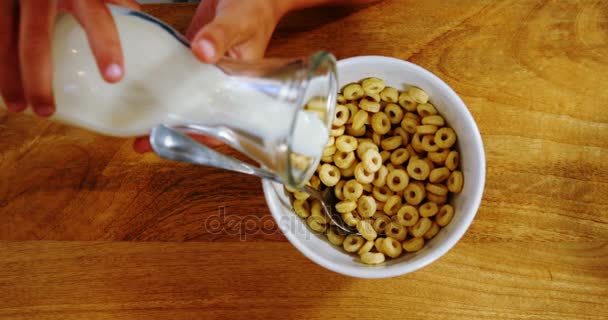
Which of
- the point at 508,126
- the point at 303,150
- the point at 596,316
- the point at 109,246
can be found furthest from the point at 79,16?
the point at 596,316

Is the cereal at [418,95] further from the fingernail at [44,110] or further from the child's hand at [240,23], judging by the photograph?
the fingernail at [44,110]

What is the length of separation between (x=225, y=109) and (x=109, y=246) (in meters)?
0.31

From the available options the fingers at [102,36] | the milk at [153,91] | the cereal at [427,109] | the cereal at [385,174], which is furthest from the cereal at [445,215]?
the fingers at [102,36]

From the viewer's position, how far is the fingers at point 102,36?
1.17ft

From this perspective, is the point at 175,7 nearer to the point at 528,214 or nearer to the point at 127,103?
the point at 127,103

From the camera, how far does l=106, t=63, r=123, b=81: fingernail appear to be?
0.36 m

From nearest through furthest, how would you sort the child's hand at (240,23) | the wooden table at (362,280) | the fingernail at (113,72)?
the fingernail at (113,72) < the child's hand at (240,23) < the wooden table at (362,280)

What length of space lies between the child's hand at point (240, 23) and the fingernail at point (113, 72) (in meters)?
0.09

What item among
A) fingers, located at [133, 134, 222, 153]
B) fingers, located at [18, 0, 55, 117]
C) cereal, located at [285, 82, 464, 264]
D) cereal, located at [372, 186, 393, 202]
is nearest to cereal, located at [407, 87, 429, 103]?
cereal, located at [285, 82, 464, 264]

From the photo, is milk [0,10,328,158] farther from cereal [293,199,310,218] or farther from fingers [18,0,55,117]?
cereal [293,199,310,218]

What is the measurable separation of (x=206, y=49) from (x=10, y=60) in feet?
0.56

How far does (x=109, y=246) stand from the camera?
1.98 ft

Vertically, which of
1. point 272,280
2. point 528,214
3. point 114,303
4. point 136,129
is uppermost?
point 528,214

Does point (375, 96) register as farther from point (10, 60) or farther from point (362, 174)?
point (10, 60)
